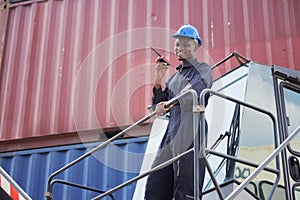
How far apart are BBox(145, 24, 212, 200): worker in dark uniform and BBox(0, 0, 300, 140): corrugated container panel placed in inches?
121

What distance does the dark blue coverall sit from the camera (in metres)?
3.23

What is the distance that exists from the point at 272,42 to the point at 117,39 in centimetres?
247

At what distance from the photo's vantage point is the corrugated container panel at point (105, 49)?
22.8 ft

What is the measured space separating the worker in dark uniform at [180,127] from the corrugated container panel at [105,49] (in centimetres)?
306

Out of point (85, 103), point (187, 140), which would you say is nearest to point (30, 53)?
point (85, 103)

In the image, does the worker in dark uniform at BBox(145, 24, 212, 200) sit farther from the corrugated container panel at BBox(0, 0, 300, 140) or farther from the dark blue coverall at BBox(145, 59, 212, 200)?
the corrugated container panel at BBox(0, 0, 300, 140)

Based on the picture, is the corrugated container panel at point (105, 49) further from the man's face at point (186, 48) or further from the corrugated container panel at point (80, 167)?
the man's face at point (186, 48)

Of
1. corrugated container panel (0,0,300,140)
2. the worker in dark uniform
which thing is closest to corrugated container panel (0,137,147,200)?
corrugated container panel (0,0,300,140)

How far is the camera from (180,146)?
334 cm

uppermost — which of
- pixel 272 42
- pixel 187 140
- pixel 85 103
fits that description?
pixel 272 42

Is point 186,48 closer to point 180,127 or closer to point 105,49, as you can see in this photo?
point 180,127

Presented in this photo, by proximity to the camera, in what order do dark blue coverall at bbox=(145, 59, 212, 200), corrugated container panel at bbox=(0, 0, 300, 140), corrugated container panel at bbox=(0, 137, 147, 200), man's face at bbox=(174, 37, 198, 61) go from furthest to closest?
1. corrugated container panel at bbox=(0, 0, 300, 140)
2. corrugated container panel at bbox=(0, 137, 147, 200)
3. man's face at bbox=(174, 37, 198, 61)
4. dark blue coverall at bbox=(145, 59, 212, 200)

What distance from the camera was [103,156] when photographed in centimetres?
705

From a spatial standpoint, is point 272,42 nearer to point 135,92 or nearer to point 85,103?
point 135,92
